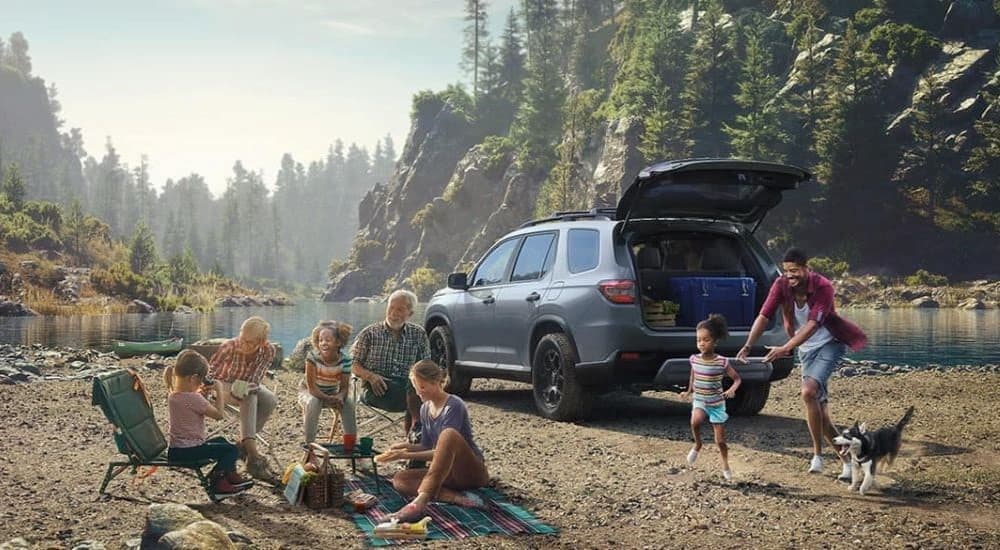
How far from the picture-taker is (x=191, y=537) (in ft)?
15.5

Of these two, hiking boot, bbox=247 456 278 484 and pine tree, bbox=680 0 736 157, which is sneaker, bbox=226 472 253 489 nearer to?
hiking boot, bbox=247 456 278 484

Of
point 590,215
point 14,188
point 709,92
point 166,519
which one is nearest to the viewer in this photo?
point 166,519

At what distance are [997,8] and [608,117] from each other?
32.0 m

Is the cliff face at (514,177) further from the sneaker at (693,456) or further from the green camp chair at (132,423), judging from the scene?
the green camp chair at (132,423)

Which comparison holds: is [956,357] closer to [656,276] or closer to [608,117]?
[656,276]

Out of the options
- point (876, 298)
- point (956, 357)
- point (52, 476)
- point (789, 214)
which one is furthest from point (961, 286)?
point (52, 476)

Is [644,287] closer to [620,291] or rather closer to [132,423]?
[620,291]

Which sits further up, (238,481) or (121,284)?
(121,284)

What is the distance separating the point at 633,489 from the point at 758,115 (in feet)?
214

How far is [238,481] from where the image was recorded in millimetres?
6457

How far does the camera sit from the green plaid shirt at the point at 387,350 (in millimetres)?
7824

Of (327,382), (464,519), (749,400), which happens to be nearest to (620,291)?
(749,400)

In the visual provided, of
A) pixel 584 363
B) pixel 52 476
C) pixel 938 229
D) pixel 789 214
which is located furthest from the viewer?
A: pixel 789 214

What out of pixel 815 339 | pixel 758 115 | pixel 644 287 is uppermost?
pixel 758 115
